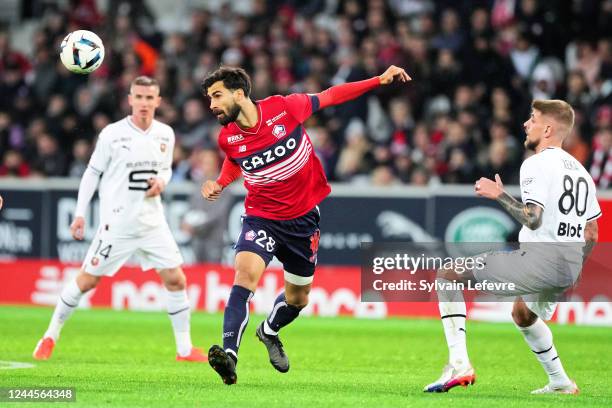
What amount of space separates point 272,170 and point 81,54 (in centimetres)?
269

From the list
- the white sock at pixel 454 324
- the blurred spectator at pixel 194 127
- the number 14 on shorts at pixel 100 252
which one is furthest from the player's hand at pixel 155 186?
the blurred spectator at pixel 194 127

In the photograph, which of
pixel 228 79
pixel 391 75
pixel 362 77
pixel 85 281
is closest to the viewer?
pixel 228 79

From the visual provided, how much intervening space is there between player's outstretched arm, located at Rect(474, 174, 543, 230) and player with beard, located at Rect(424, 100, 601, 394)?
0.12m

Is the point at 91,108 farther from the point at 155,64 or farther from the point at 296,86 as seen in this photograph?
the point at 296,86

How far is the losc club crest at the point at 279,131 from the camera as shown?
9555 mm

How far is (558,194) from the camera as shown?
8570 millimetres

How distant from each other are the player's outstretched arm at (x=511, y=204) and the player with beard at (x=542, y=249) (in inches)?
4.7

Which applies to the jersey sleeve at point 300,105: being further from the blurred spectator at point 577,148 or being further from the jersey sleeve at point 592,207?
the blurred spectator at point 577,148

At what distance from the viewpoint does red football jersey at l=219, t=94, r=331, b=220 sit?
375 inches

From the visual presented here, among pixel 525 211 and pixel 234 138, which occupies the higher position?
pixel 234 138

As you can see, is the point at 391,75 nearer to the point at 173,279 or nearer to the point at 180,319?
the point at 173,279

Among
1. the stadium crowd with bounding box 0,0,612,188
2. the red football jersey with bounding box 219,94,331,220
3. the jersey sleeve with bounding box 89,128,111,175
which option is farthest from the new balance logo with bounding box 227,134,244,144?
the stadium crowd with bounding box 0,0,612,188

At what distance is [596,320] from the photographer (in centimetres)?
1581

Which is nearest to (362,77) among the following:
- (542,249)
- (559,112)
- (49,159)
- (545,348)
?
(49,159)
